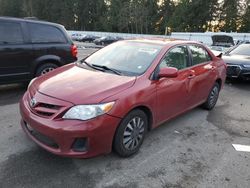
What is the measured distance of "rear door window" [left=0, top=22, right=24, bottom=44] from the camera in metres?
5.89

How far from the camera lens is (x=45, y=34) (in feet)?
21.6

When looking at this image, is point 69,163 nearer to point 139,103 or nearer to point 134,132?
point 134,132

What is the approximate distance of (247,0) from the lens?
1898 inches

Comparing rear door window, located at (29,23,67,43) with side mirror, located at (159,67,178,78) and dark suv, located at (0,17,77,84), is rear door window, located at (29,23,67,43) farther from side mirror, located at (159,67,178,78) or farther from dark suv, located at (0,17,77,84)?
side mirror, located at (159,67,178,78)

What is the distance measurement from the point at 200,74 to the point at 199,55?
454mm

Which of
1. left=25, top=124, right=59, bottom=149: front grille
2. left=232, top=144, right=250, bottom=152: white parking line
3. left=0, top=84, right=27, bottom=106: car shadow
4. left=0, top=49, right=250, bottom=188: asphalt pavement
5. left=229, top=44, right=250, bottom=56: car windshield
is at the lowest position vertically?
left=232, top=144, right=250, bottom=152: white parking line

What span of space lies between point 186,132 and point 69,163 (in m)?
2.17

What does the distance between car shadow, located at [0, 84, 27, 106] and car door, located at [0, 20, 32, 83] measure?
0.38 metres

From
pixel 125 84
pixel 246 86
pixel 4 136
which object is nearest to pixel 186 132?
pixel 125 84

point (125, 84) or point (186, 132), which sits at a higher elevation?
point (125, 84)

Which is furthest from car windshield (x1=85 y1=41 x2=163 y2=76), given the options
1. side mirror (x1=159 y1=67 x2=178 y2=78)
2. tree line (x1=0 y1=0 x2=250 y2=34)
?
tree line (x1=0 y1=0 x2=250 y2=34)

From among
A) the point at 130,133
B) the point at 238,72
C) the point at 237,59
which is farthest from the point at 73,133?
the point at 237,59

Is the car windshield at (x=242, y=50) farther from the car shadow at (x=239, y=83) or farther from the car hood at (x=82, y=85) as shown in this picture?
the car hood at (x=82, y=85)

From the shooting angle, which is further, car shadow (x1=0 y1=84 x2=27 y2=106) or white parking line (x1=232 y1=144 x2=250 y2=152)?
car shadow (x1=0 y1=84 x2=27 y2=106)
